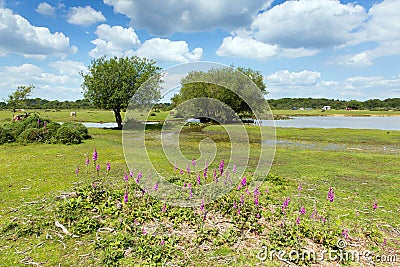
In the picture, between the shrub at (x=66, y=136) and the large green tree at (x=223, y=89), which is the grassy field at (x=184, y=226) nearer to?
the shrub at (x=66, y=136)

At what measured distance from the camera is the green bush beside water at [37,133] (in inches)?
787

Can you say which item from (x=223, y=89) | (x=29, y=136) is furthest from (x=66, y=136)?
(x=223, y=89)

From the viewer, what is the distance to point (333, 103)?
590 feet

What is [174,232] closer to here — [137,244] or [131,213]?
[137,244]

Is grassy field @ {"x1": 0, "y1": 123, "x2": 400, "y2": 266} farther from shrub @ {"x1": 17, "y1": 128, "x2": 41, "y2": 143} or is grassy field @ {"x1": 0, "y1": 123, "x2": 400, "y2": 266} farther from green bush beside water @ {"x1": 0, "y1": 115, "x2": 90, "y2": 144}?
shrub @ {"x1": 17, "y1": 128, "x2": 41, "y2": 143}

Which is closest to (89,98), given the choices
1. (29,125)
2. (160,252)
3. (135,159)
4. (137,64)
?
(137,64)

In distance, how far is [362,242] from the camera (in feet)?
19.6

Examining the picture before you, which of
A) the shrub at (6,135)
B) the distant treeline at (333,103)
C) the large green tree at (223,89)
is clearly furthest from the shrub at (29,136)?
the distant treeline at (333,103)

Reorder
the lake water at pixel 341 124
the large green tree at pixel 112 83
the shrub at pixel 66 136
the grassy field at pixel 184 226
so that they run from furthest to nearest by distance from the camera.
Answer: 1. the lake water at pixel 341 124
2. the large green tree at pixel 112 83
3. the shrub at pixel 66 136
4. the grassy field at pixel 184 226

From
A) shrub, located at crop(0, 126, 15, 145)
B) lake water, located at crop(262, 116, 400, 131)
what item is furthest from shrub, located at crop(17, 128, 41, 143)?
lake water, located at crop(262, 116, 400, 131)

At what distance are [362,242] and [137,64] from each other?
37180mm

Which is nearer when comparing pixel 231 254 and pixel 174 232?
pixel 231 254

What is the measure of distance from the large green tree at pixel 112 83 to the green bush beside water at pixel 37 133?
12.8m

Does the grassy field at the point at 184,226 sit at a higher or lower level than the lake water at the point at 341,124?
lower
